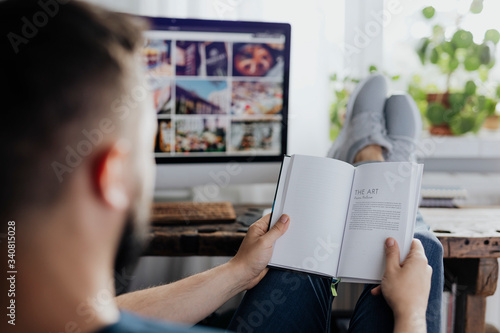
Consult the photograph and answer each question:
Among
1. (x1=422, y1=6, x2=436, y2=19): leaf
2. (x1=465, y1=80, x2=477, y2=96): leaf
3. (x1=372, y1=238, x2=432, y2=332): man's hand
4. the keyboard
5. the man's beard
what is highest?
(x1=422, y1=6, x2=436, y2=19): leaf

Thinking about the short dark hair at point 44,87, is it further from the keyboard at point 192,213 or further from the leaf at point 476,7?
the leaf at point 476,7

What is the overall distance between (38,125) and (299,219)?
0.50 m

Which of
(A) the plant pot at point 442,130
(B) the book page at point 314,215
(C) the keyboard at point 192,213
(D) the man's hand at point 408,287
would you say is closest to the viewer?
(D) the man's hand at point 408,287

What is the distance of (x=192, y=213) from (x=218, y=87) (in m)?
0.31

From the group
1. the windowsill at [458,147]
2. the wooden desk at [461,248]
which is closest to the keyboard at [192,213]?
the wooden desk at [461,248]

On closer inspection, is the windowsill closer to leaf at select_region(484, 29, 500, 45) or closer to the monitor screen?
leaf at select_region(484, 29, 500, 45)

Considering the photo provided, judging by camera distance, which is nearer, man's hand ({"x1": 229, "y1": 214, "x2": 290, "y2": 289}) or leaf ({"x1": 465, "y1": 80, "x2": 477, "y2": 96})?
man's hand ({"x1": 229, "y1": 214, "x2": 290, "y2": 289})

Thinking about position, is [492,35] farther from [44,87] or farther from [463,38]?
[44,87]

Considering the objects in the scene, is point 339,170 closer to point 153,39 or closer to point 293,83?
point 153,39

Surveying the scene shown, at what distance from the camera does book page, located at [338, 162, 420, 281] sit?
70cm

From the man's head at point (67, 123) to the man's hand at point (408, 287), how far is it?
42 cm

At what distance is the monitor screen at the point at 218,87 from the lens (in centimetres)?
113

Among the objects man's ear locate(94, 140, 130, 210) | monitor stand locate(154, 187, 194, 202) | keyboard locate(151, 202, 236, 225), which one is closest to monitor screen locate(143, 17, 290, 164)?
keyboard locate(151, 202, 236, 225)

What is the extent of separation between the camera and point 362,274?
710mm
